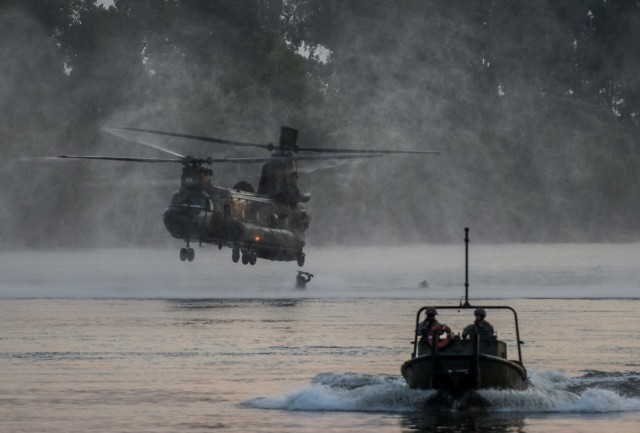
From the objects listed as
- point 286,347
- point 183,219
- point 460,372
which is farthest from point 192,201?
point 460,372

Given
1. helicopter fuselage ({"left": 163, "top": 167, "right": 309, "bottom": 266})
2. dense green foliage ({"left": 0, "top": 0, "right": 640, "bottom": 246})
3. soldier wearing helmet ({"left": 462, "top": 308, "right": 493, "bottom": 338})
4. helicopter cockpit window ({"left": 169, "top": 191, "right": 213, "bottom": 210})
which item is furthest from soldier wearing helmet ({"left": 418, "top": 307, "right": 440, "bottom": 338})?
Result: dense green foliage ({"left": 0, "top": 0, "right": 640, "bottom": 246})

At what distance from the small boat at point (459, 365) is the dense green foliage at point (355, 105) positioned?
95354 millimetres

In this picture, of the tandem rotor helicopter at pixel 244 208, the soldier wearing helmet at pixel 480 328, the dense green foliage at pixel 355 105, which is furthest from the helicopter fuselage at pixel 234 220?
the dense green foliage at pixel 355 105

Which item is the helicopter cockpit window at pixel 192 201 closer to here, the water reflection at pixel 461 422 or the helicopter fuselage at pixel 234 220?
the helicopter fuselage at pixel 234 220

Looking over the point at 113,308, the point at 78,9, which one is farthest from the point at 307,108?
the point at 113,308

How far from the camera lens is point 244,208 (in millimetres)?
75062

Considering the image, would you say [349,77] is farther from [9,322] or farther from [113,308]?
[9,322]

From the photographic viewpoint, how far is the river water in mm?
40562

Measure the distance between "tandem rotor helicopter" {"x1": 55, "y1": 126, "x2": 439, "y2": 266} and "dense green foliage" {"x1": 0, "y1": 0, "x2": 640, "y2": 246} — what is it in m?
56.6

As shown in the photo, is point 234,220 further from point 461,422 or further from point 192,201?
point 461,422

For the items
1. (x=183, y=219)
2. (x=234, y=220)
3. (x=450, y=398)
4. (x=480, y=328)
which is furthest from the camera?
(x=234, y=220)

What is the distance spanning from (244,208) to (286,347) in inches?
660

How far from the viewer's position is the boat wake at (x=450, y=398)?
4081 centimetres

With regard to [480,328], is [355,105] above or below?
above
